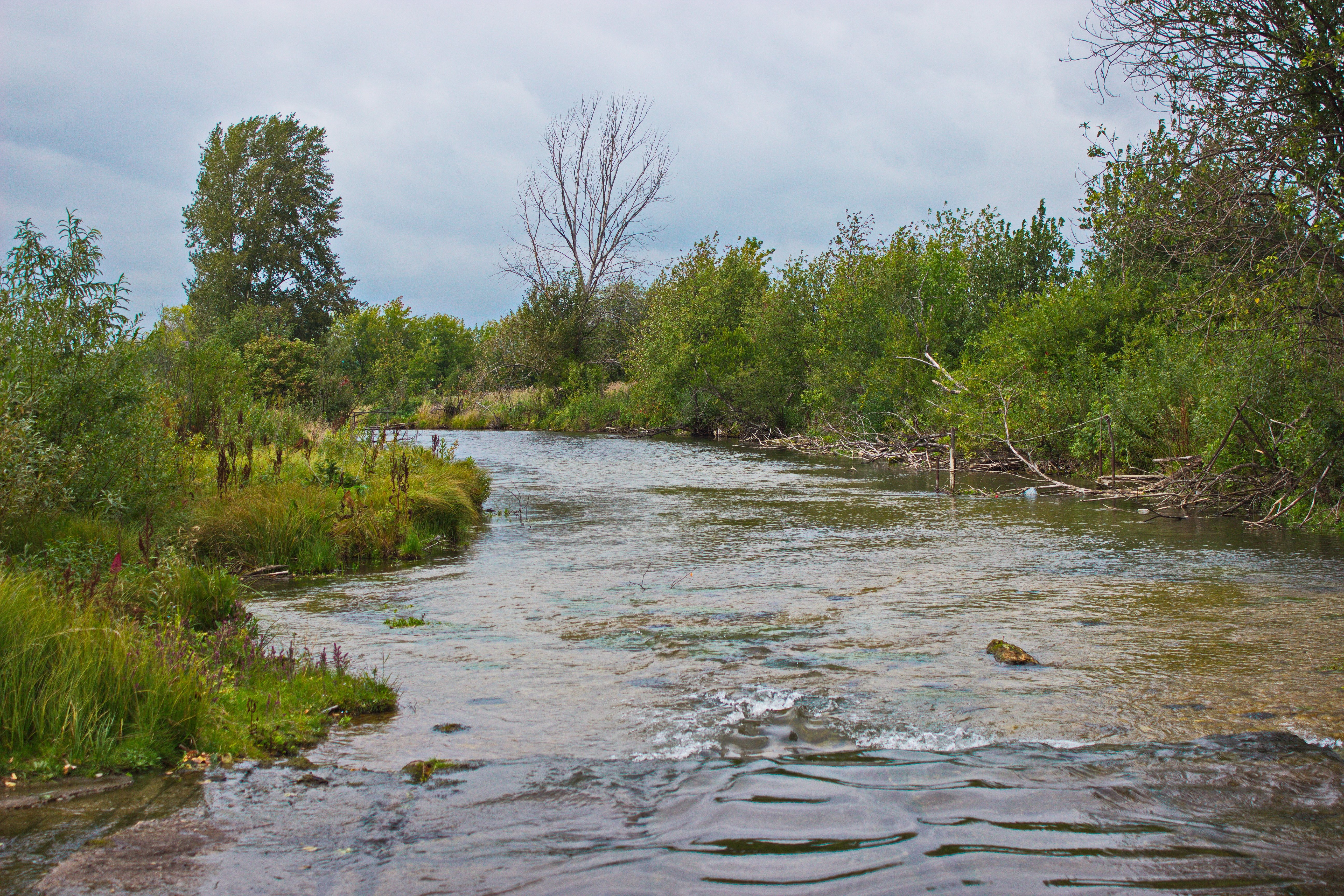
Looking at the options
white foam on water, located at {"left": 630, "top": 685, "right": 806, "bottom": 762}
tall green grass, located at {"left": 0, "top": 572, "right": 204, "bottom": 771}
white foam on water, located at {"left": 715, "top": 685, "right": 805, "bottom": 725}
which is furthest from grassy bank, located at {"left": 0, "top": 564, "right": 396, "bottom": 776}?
white foam on water, located at {"left": 715, "top": 685, "right": 805, "bottom": 725}

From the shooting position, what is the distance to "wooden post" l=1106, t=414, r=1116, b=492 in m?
16.1

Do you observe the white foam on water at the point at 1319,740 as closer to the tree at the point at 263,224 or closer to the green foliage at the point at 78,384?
the green foliage at the point at 78,384

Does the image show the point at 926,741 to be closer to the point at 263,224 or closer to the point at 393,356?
the point at 393,356

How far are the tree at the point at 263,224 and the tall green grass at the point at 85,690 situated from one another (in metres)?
44.5

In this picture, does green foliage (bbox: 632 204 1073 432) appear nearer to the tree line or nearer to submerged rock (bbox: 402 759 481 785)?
the tree line

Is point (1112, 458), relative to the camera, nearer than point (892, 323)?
Yes

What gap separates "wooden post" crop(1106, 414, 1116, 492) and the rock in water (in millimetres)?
11167

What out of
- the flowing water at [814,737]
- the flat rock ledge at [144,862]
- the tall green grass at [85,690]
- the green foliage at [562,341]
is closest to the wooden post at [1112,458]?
the flowing water at [814,737]

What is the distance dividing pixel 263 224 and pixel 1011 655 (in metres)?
49.3

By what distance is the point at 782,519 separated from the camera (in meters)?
14.8

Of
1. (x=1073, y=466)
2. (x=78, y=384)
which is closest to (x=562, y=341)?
(x=1073, y=466)

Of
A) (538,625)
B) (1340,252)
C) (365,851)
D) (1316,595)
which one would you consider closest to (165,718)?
(365,851)

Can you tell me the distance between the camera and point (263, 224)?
4703 cm

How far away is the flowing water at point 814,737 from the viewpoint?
11.1 ft
